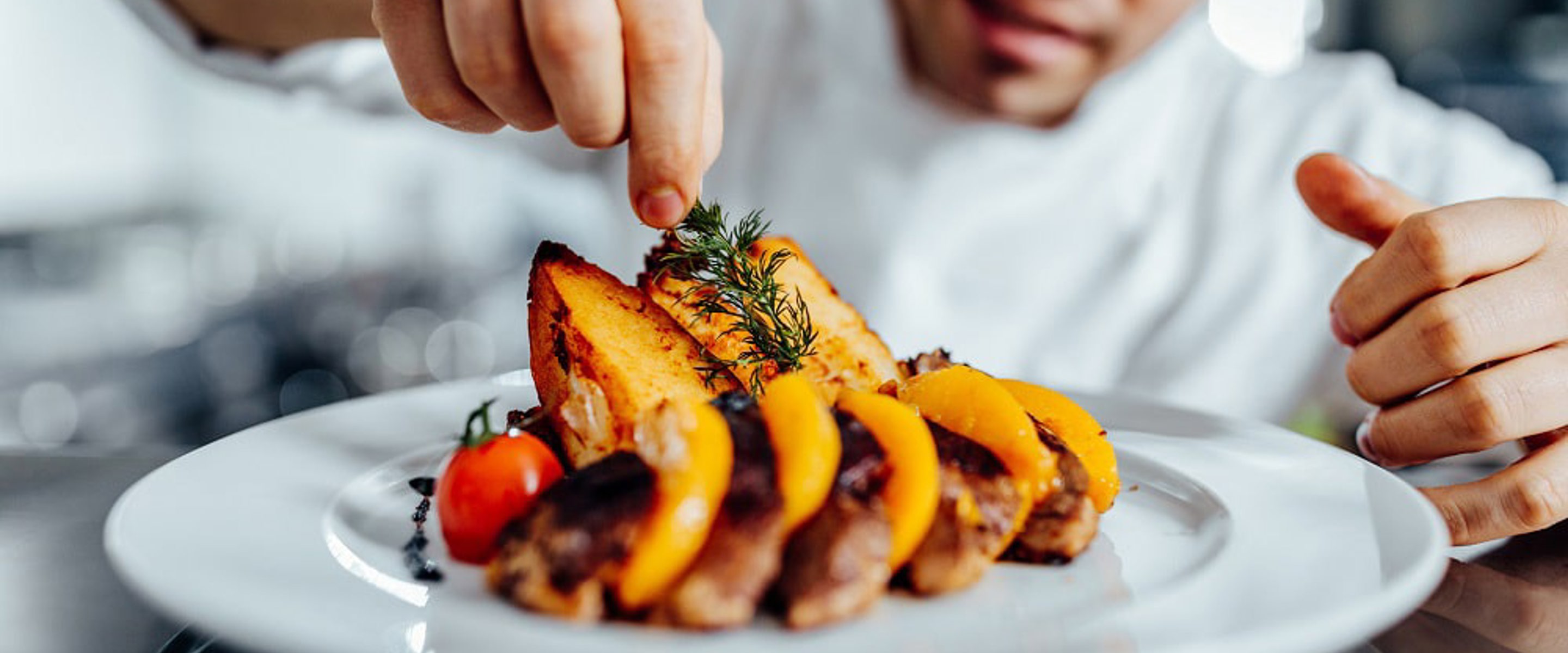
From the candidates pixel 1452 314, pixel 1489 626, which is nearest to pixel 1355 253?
pixel 1452 314

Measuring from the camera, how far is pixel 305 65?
3141 mm

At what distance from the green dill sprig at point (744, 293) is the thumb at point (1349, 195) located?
2.58 ft

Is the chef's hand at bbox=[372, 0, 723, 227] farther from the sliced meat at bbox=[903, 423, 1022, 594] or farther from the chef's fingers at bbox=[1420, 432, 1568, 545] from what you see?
the chef's fingers at bbox=[1420, 432, 1568, 545]

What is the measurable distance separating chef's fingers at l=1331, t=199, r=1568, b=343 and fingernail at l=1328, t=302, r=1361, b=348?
27 mm

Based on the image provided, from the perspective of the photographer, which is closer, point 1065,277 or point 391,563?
point 391,563

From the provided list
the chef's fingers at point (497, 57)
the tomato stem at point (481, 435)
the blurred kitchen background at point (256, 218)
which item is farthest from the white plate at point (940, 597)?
the blurred kitchen background at point (256, 218)

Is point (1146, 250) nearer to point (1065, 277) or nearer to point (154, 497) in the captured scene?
point (1065, 277)

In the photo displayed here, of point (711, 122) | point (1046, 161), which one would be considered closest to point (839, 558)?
point (711, 122)

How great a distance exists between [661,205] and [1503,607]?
98 cm

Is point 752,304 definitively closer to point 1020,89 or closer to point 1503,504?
point 1503,504

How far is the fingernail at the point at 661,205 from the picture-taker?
1.35m

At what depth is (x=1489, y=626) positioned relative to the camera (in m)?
1.21

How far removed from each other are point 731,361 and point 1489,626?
2.78ft

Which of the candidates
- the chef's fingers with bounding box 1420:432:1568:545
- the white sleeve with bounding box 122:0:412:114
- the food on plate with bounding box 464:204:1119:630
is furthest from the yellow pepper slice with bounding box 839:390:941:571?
the white sleeve with bounding box 122:0:412:114
